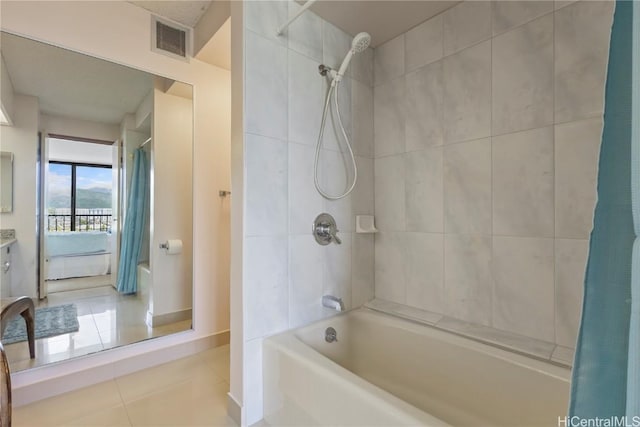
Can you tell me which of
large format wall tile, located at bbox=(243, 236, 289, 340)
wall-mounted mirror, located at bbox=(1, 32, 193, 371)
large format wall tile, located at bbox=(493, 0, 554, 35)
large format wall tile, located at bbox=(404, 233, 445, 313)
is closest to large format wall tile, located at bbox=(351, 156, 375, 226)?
large format wall tile, located at bbox=(404, 233, 445, 313)

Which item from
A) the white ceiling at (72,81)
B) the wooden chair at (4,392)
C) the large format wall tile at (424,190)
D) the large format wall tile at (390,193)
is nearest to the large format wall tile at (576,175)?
the large format wall tile at (424,190)

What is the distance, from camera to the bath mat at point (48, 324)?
1.57 metres

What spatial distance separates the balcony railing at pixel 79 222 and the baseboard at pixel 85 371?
79 cm

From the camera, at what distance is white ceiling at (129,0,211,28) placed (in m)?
1.91

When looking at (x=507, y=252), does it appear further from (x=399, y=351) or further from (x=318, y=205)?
(x=318, y=205)

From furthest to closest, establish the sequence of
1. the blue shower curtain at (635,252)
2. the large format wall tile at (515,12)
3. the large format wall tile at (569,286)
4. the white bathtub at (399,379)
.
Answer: the large format wall tile at (515,12) < the large format wall tile at (569,286) < the white bathtub at (399,379) < the blue shower curtain at (635,252)

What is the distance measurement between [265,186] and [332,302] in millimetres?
770

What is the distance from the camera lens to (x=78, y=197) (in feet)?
5.86

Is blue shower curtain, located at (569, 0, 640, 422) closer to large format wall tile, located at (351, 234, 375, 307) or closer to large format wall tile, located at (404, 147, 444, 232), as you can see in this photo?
large format wall tile, located at (404, 147, 444, 232)

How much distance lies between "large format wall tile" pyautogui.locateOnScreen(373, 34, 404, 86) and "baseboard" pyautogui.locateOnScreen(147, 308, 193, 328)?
2225 mm

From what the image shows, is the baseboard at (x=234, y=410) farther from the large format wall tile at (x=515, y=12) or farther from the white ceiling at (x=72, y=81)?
the large format wall tile at (x=515, y=12)

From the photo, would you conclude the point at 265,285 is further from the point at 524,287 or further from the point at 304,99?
the point at 524,287

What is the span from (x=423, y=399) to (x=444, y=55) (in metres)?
1.91

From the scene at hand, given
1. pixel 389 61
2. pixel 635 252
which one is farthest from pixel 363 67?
pixel 635 252
